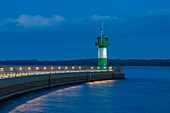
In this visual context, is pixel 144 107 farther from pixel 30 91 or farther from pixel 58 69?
pixel 58 69

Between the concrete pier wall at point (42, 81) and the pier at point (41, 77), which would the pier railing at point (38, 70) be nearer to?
the pier at point (41, 77)

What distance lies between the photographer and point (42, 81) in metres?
45.4

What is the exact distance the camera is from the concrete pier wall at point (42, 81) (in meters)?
32.8

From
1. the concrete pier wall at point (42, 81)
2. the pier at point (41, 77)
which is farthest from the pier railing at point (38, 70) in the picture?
the concrete pier wall at point (42, 81)

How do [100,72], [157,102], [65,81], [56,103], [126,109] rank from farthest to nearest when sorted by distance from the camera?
[100,72] → [65,81] → [157,102] → [56,103] → [126,109]

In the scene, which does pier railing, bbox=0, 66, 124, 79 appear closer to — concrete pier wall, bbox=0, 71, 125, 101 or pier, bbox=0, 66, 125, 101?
pier, bbox=0, 66, 125, 101

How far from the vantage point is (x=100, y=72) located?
65938 mm

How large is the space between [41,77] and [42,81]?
100cm

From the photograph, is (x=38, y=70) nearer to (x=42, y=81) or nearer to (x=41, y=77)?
(x=42, y=81)

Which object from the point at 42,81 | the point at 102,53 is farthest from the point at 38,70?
the point at 102,53

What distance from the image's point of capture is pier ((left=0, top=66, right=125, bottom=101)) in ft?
111

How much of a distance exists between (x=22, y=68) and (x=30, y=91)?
22.1 feet

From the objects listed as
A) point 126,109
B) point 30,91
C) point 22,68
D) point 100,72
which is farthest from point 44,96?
point 100,72

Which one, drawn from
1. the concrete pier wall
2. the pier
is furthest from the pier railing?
the concrete pier wall
